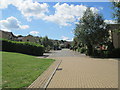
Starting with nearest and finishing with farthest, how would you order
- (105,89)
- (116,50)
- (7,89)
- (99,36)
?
1. (7,89)
2. (105,89)
3. (116,50)
4. (99,36)

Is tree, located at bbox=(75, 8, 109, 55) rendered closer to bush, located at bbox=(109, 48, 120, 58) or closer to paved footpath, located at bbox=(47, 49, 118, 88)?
bush, located at bbox=(109, 48, 120, 58)

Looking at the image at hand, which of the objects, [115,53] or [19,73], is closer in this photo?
[19,73]

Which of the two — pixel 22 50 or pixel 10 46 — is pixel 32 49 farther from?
pixel 10 46

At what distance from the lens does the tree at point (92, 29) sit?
25.9 metres

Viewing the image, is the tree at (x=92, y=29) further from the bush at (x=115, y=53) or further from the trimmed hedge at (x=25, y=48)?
the trimmed hedge at (x=25, y=48)

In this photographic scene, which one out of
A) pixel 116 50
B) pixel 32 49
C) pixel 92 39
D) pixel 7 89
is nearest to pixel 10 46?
pixel 32 49

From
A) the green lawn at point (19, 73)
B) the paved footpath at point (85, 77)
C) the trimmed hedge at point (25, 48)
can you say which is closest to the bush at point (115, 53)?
the paved footpath at point (85, 77)

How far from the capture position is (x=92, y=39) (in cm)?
2616

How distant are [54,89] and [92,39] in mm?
21468

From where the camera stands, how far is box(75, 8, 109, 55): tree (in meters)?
25.9

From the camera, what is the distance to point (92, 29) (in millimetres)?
26156

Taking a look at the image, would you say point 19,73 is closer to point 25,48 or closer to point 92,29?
point 92,29

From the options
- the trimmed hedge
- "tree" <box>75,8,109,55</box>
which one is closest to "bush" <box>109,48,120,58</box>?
"tree" <box>75,8,109,55</box>

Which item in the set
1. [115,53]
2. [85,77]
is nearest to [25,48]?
[115,53]
